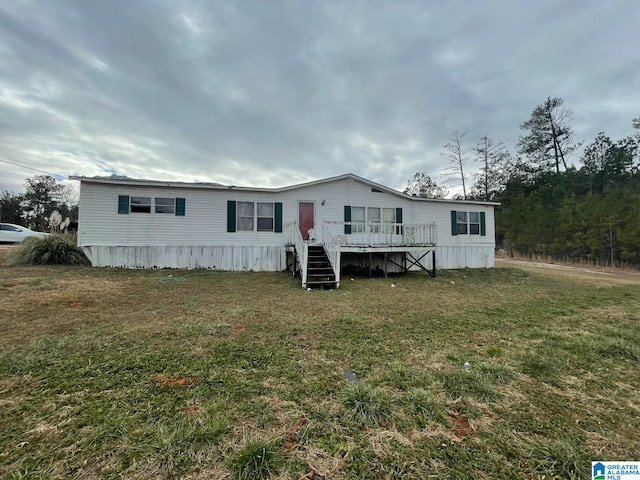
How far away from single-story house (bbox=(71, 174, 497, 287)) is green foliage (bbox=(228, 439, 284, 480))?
6.25 meters

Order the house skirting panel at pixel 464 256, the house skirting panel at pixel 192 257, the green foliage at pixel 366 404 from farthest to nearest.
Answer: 1. the house skirting panel at pixel 464 256
2. the house skirting panel at pixel 192 257
3. the green foliage at pixel 366 404

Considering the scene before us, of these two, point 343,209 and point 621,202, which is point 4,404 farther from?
point 621,202

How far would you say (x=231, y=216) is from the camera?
10.9m

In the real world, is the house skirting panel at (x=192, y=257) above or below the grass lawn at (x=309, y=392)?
above

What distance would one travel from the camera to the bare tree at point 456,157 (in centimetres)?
2672

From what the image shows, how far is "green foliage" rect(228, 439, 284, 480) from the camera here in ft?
5.11

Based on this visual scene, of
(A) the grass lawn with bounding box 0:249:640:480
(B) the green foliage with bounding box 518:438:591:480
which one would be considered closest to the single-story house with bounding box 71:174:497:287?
(A) the grass lawn with bounding box 0:249:640:480

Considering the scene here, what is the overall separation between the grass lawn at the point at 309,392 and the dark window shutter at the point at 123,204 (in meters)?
5.39

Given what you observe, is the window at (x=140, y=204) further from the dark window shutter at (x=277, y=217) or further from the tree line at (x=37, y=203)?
the tree line at (x=37, y=203)

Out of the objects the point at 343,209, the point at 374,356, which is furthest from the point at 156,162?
the point at 374,356

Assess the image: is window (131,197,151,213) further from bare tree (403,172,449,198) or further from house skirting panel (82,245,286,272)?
bare tree (403,172,449,198)

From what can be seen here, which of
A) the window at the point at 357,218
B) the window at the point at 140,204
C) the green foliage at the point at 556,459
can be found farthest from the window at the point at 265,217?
the green foliage at the point at 556,459

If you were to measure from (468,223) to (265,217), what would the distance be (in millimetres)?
9560

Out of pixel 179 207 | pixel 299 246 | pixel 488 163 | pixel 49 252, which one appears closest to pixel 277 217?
pixel 299 246
